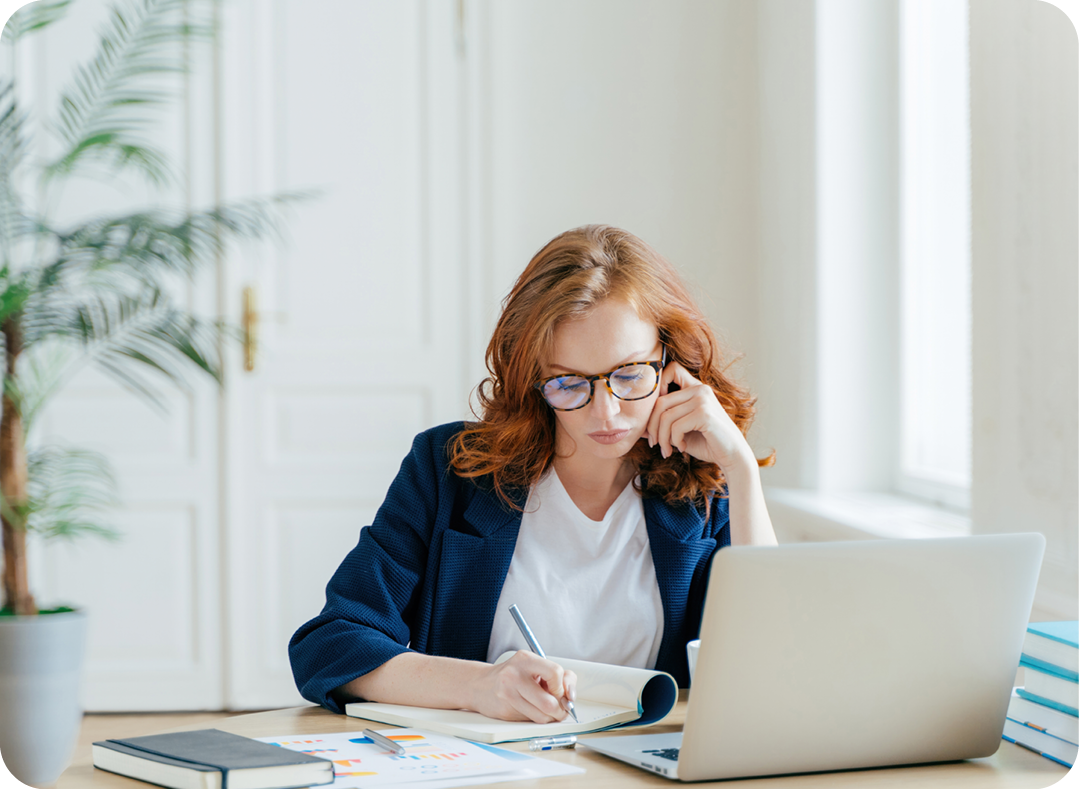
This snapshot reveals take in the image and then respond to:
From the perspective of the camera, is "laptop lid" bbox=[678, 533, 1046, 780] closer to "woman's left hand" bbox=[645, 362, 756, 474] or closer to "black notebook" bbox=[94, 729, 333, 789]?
"black notebook" bbox=[94, 729, 333, 789]

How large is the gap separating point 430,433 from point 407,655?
0.43 m

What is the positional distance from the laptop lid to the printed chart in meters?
0.19

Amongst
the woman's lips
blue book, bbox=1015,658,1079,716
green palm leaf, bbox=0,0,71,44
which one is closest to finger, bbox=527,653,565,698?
the woman's lips

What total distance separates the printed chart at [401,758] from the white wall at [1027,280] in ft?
3.07

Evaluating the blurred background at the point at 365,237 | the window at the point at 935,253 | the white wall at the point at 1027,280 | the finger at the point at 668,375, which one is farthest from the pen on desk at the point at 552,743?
the blurred background at the point at 365,237

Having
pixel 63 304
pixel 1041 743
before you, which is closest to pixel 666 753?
pixel 1041 743

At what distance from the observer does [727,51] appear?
10.8ft

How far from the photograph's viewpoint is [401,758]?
945 millimetres

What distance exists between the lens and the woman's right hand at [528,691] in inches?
41.3

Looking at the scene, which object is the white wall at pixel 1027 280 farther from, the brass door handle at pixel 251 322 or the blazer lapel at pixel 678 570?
the brass door handle at pixel 251 322

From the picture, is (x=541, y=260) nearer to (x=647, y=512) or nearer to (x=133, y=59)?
(x=647, y=512)

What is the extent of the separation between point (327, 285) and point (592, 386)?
6.64ft

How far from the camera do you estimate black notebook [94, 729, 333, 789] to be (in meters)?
0.83

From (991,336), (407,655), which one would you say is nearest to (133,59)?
(407,655)
